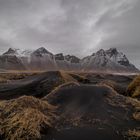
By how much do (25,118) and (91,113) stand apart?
4.51 feet

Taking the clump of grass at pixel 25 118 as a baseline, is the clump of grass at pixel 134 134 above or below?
below

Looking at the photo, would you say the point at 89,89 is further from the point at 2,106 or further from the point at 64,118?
the point at 2,106

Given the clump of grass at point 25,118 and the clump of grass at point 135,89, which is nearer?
the clump of grass at point 25,118

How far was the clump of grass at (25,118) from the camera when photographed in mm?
3956

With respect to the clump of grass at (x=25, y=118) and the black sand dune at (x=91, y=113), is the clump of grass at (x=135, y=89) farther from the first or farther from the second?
the clump of grass at (x=25, y=118)

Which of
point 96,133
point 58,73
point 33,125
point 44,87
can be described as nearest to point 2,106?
point 33,125

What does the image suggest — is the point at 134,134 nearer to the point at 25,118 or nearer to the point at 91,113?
the point at 91,113

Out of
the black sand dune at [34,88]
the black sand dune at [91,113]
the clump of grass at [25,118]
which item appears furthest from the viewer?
the black sand dune at [34,88]

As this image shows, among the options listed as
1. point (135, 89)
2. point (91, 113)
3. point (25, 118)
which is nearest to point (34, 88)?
point (135, 89)

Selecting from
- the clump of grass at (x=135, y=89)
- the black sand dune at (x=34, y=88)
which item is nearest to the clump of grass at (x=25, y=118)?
the black sand dune at (x=34, y=88)

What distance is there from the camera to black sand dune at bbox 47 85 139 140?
4090mm

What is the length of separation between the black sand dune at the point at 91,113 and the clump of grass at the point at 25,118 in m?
0.27

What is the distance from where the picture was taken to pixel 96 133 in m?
4.09

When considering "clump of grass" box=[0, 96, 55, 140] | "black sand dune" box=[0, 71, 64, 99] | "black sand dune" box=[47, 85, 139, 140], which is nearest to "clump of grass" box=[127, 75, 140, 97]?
"black sand dune" box=[47, 85, 139, 140]
